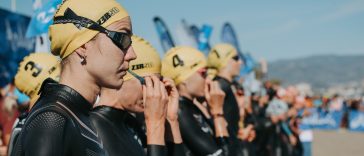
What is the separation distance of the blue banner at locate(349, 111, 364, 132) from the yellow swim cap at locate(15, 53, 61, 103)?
926 inches

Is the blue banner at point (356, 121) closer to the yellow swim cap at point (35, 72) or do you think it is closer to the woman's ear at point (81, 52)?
the yellow swim cap at point (35, 72)

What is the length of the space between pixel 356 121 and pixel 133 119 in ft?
83.3

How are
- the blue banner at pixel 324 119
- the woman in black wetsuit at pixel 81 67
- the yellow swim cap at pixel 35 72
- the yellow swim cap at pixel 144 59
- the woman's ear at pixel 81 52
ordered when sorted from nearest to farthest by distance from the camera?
the woman in black wetsuit at pixel 81 67
the woman's ear at pixel 81 52
the yellow swim cap at pixel 144 59
the yellow swim cap at pixel 35 72
the blue banner at pixel 324 119

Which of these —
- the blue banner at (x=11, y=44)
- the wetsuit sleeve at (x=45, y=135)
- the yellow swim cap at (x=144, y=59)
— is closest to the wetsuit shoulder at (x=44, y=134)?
the wetsuit sleeve at (x=45, y=135)

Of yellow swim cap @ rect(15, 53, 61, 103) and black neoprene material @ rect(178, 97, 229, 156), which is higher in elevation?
yellow swim cap @ rect(15, 53, 61, 103)

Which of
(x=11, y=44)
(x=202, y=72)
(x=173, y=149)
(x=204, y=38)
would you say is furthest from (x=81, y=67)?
(x=204, y=38)

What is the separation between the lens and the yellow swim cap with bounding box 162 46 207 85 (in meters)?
5.85

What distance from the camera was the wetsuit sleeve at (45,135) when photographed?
88.0 inches

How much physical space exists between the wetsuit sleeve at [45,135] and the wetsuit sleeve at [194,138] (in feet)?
8.69

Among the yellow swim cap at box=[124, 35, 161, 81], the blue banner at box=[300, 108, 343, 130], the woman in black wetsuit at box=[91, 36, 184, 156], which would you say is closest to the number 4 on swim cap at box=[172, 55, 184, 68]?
the yellow swim cap at box=[124, 35, 161, 81]

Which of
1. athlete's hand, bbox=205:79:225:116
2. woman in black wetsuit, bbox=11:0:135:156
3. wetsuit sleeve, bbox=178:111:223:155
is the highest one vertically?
woman in black wetsuit, bbox=11:0:135:156

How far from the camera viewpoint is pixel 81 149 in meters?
2.40

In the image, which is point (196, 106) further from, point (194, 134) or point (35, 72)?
point (35, 72)

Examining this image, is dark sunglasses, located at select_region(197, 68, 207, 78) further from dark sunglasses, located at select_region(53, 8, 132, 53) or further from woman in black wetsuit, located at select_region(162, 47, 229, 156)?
dark sunglasses, located at select_region(53, 8, 132, 53)
